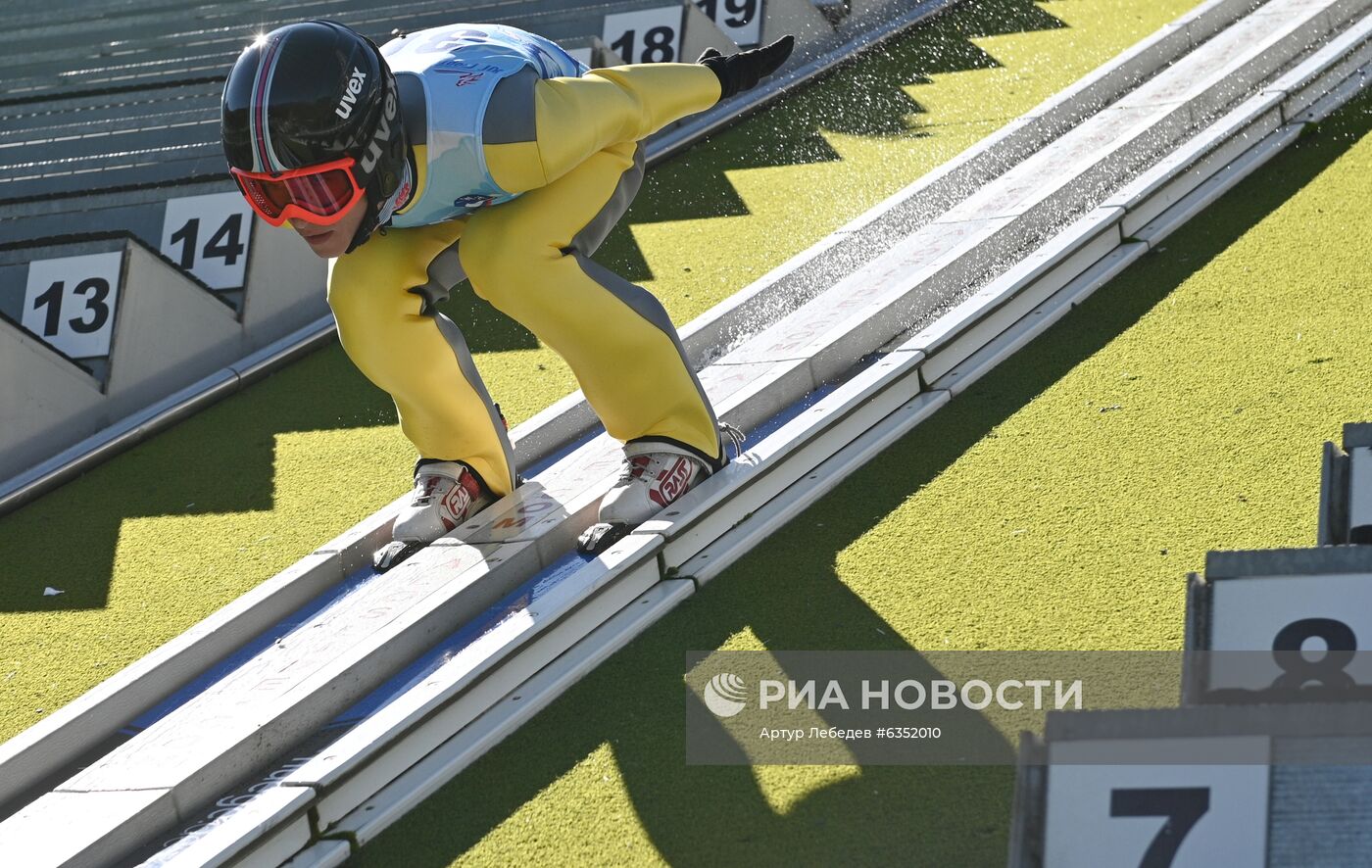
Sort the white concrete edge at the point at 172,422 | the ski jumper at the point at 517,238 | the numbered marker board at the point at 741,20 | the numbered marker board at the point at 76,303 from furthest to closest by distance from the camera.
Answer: the numbered marker board at the point at 741,20 → the numbered marker board at the point at 76,303 → the white concrete edge at the point at 172,422 → the ski jumper at the point at 517,238

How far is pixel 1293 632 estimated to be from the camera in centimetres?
192

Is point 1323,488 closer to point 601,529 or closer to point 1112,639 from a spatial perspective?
point 1112,639

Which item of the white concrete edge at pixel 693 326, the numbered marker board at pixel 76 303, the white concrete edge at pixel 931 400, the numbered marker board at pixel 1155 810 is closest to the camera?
the numbered marker board at pixel 1155 810

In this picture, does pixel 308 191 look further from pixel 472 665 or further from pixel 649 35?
pixel 649 35

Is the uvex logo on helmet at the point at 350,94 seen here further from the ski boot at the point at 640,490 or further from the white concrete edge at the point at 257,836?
the white concrete edge at the point at 257,836

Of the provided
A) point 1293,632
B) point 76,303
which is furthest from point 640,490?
point 76,303

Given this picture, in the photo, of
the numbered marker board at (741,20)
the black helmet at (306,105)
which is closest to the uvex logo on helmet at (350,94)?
the black helmet at (306,105)

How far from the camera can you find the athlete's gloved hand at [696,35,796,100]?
336 cm

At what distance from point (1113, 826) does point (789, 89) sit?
570 cm

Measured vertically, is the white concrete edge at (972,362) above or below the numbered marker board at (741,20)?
below

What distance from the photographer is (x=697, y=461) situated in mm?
3275

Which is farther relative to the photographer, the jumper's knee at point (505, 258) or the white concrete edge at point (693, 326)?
the white concrete edge at point (693, 326)

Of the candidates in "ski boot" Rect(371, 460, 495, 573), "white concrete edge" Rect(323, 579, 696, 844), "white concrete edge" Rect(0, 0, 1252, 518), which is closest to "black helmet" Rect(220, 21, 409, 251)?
"ski boot" Rect(371, 460, 495, 573)

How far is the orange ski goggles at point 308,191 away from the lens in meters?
2.72
